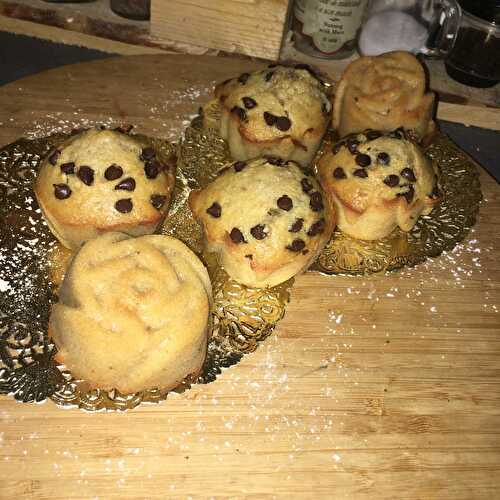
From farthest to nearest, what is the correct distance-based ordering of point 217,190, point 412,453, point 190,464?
1. point 217,190
2. point 412,453
3. point 190,464

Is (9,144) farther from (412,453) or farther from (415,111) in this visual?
(412,453)

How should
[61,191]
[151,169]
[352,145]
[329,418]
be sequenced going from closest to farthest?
1. [329,418]
2. [61,191]
3. [151,169]
4. [352,145]

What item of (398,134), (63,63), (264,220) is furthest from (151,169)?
(63,63)

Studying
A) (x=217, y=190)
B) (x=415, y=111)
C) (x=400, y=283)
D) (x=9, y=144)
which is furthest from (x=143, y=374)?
(x=415, y=111)

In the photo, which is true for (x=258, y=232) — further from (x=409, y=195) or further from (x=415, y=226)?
(x=415, y=226)

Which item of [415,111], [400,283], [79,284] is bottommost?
[400,283]

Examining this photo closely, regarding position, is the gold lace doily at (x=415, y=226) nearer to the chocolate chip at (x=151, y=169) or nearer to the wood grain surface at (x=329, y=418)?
the wood grain surface at (x=329, y=418)
